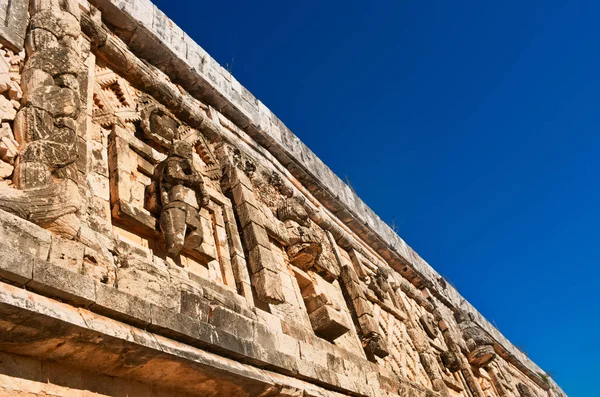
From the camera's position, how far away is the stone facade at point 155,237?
275 centimetres

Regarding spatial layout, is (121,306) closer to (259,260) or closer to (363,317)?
(259,260)

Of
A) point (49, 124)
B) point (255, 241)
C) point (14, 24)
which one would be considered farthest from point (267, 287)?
point (14, 24)

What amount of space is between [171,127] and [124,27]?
1.21m

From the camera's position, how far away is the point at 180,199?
13.6ft

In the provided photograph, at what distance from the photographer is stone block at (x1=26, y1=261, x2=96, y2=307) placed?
2.60m

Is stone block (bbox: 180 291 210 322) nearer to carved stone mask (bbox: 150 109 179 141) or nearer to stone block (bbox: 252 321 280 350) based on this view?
stone block (bbox: 252 321 280 350)

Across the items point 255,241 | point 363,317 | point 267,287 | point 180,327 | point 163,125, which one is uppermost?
point 163,125

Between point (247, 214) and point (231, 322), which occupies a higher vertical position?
point (247, 214)

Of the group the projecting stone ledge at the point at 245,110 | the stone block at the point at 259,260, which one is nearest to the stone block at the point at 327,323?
the stone block at the point at 259,260

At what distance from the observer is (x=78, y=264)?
2938 mm

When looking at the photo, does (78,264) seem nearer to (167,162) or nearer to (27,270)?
(27,270)

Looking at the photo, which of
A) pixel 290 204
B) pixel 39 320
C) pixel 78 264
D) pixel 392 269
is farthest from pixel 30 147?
pixel 392 269

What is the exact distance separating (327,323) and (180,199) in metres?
2.02

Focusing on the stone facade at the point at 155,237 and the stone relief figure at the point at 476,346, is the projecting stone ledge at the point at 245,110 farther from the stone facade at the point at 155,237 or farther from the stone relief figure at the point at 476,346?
the stone relief figure at the point at 476,346
